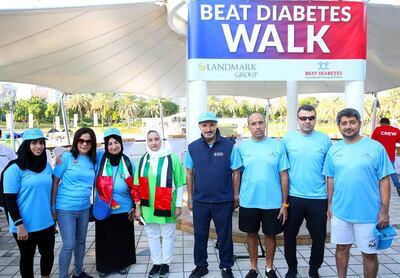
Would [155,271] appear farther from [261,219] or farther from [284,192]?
[284,192]

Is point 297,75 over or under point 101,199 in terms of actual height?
over

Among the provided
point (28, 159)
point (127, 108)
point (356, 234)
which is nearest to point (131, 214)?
point (28, 159)

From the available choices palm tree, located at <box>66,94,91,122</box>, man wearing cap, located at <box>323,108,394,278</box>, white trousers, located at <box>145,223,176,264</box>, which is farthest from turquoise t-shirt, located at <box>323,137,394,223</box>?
palm tree, located at <box>66,94,91,122</box>

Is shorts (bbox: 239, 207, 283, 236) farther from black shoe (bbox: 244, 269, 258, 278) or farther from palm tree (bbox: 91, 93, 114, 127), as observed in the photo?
palm tree (bbox: 91, 93, 114, 127)

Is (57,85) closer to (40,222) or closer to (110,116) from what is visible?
(40,222)

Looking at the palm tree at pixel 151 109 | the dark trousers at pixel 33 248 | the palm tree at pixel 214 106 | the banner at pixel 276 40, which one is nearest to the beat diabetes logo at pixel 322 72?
the banner at pixel 276 40

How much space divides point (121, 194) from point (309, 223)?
1790mm

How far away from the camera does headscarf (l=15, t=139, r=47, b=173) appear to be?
2811 millimetres

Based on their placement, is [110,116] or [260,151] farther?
[110,116]

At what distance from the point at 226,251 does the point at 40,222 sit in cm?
168

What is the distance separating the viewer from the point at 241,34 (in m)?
4.36

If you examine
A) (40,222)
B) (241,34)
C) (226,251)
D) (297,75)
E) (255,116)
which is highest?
(241,34)

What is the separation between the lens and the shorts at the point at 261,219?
3.23 metres

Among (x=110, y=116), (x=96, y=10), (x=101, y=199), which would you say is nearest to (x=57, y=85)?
(x=96, y=10)
